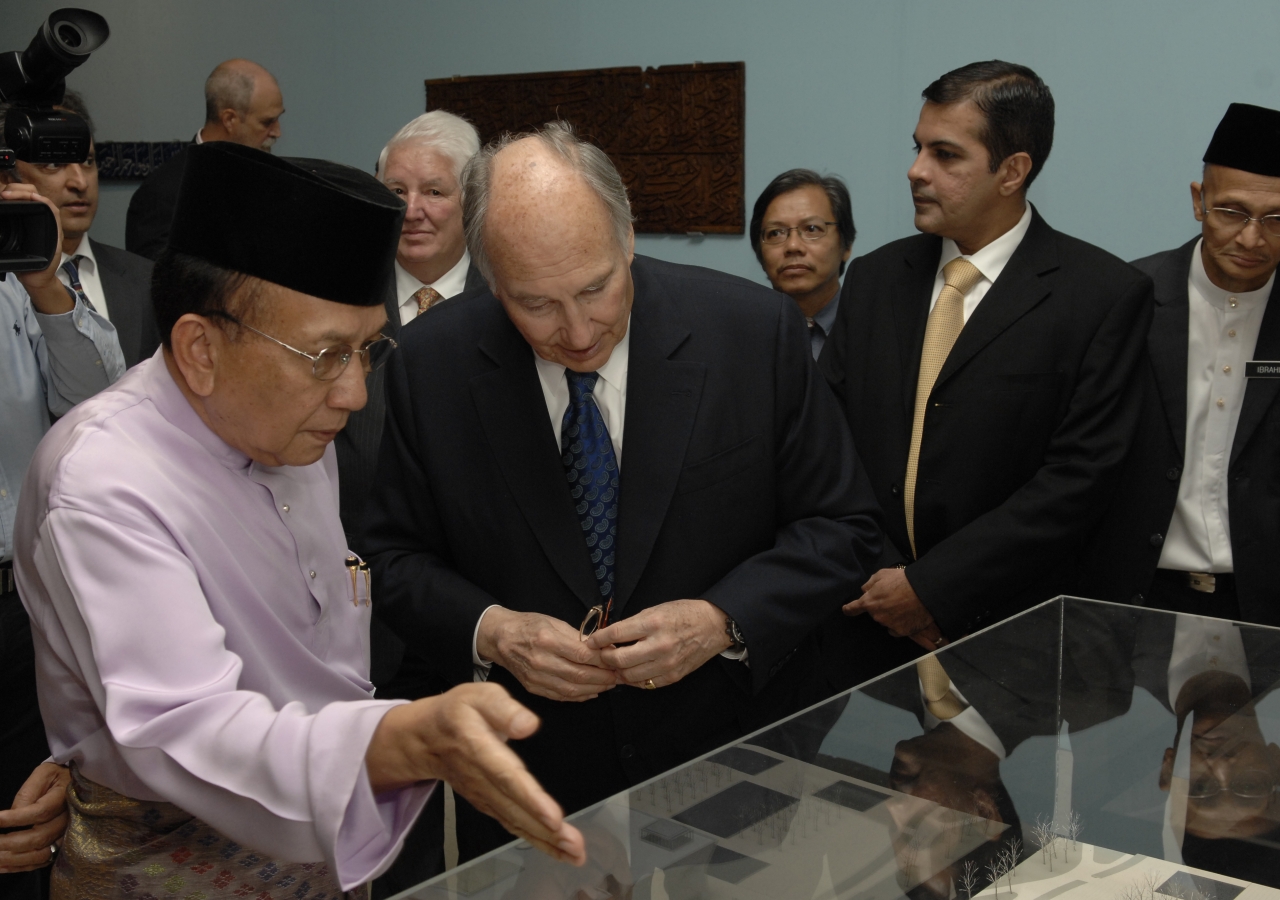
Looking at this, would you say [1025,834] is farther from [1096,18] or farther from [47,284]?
[1096,18]

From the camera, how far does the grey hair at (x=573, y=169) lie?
5.91 ft

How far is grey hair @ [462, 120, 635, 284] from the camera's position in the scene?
180 cm

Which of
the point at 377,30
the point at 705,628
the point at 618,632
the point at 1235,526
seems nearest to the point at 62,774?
the point at 618,632

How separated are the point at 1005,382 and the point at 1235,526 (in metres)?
0.58

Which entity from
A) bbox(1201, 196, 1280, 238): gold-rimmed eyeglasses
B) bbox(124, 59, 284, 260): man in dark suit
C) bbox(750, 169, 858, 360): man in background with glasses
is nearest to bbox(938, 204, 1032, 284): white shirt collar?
bbox(1201, 196, 1280, 238): gold-rimmed eyeglasses

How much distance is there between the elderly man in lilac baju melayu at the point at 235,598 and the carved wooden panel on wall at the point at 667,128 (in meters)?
3.30

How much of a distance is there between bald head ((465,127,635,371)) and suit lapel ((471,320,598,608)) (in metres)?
0.10

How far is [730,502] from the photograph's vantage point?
195 cm

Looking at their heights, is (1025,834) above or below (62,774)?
below

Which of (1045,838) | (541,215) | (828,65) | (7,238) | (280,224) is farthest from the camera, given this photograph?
(828,65)

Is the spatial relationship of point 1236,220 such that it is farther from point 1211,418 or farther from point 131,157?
point 131,157

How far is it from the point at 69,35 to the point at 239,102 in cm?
326

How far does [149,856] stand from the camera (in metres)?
1.35

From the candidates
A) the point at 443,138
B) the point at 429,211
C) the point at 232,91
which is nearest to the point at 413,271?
the point at 429,211
